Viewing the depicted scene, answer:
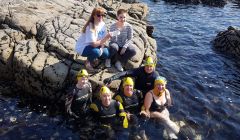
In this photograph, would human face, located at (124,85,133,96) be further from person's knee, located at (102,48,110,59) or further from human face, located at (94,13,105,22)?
human face, located at (94,13,105,22)

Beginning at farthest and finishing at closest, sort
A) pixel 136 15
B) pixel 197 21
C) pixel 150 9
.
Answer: pixel 150 9 → pixel 197 21 → pixel 136 15

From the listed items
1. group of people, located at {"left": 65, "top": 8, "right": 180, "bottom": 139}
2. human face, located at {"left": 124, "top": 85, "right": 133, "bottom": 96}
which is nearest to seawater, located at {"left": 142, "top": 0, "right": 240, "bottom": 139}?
group of people, located at {"left": 65, "top": 8, "right": 180, "bottom": 139}

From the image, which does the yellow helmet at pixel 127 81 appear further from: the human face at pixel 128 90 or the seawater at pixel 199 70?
the seawater at pixel 199 70

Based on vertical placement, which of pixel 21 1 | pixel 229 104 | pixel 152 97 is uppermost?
pixel 21 1

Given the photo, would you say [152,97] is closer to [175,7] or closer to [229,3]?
[175,7]

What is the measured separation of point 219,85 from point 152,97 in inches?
221

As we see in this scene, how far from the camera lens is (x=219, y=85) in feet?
59.0

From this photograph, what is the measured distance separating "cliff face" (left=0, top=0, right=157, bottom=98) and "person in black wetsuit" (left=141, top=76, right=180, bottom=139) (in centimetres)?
181

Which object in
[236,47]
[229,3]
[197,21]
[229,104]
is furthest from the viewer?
[229,3]

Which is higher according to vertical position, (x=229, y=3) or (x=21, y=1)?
(x=21, y=1)

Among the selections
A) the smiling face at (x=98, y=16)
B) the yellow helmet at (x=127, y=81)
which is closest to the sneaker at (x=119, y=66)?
the yellow helmet at (x=127, y=81)

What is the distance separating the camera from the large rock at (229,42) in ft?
73.4

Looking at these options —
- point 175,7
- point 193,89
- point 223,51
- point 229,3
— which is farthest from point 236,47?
point 229,3

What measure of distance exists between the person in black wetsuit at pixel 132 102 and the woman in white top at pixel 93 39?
5.55ft
